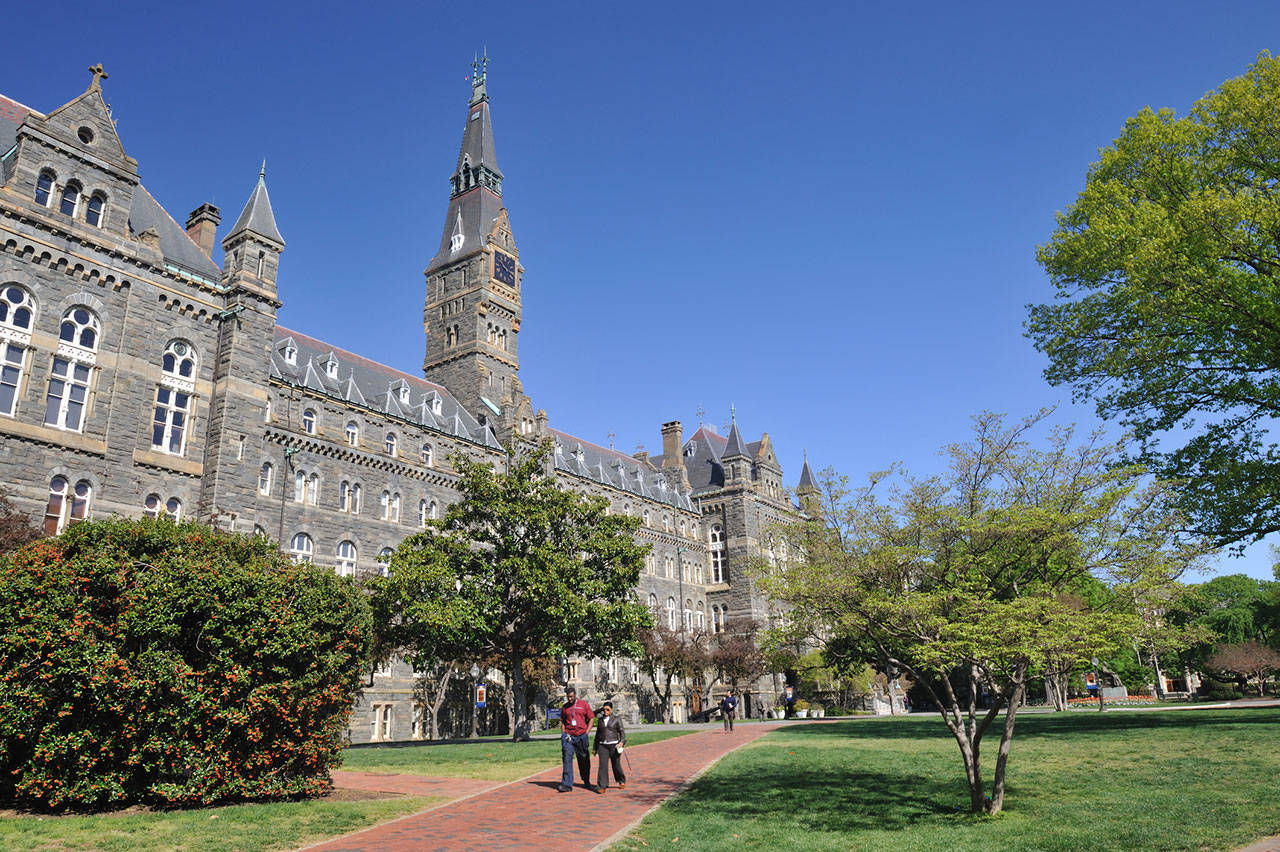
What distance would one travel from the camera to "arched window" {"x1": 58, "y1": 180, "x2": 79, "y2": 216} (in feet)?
79.1

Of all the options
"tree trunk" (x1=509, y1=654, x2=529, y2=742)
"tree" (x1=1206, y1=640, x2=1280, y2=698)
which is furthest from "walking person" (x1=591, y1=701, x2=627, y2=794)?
"tree" (x1=1206, y1=640, x2=1280, y2=698)

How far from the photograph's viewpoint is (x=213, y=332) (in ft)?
90.0

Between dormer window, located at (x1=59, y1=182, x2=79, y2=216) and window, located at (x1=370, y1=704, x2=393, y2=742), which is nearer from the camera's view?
dormer window, located at (x1=59, y1=182, x2=79, y2=216)

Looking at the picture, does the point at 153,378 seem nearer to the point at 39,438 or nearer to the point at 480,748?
the point at 39,438

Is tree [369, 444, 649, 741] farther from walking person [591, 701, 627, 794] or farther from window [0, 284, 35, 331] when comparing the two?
window [0, 284, 35, 331]

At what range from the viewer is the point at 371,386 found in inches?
1770

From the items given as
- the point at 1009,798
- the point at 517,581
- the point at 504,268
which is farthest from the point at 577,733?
the point at 504,268

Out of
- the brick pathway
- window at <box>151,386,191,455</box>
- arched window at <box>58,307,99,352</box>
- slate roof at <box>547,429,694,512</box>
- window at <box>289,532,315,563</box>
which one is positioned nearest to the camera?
the brick pathway

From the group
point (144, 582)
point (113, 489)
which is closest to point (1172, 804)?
point (144, 582)

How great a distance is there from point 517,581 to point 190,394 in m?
12.5

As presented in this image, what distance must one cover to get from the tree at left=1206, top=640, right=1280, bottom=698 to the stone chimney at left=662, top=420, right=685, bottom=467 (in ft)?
153

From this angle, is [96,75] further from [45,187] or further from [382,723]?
[382,723]

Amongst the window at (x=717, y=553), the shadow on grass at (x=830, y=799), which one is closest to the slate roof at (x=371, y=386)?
the window at (x=717, y=553)

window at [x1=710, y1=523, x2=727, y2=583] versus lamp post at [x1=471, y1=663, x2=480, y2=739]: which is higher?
window at [x1=710, y1=523, x2=727, y2=583]
